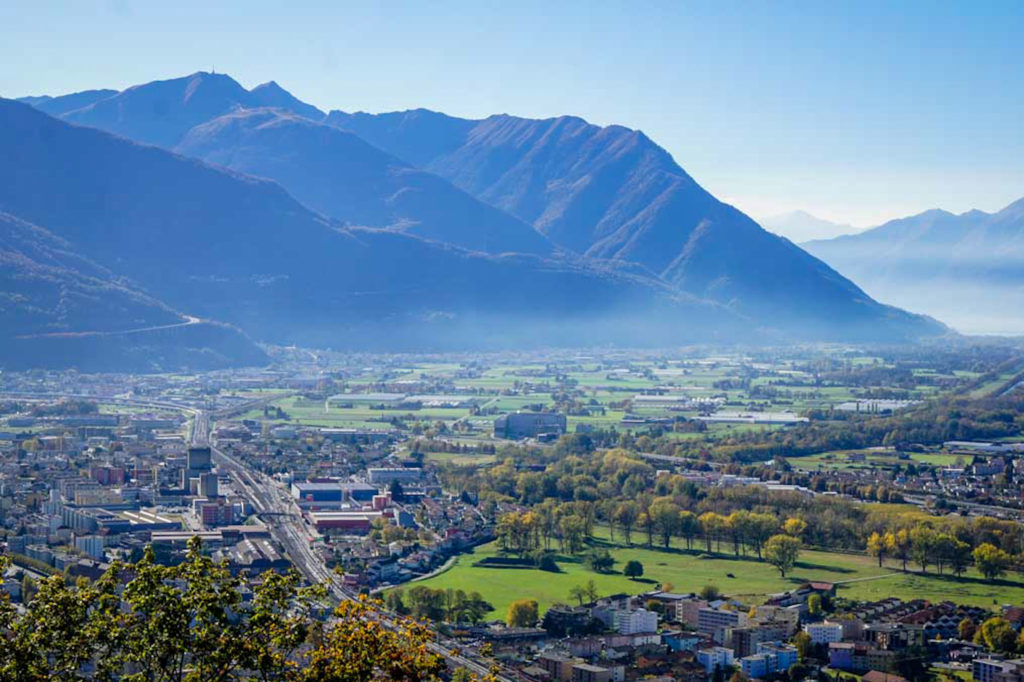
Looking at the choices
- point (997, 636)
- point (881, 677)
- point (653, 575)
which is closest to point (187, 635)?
point (881, 677)

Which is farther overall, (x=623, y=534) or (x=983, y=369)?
(x=983, y=369)

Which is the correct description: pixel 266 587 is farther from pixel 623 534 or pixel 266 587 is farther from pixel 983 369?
pixel 983 369

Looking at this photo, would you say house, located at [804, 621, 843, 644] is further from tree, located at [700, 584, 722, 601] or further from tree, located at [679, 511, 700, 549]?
tree, located at [679, 511, 700, 549]

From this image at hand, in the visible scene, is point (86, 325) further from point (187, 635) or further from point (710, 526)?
point (187, 635)

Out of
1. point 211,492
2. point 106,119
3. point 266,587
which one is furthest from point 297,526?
point 106,119

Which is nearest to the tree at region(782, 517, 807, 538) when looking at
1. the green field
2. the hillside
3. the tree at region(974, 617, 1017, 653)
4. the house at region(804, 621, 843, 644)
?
the green field

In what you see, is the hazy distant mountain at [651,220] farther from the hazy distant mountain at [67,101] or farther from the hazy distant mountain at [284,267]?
the hazy distant mountain at [67,101]
